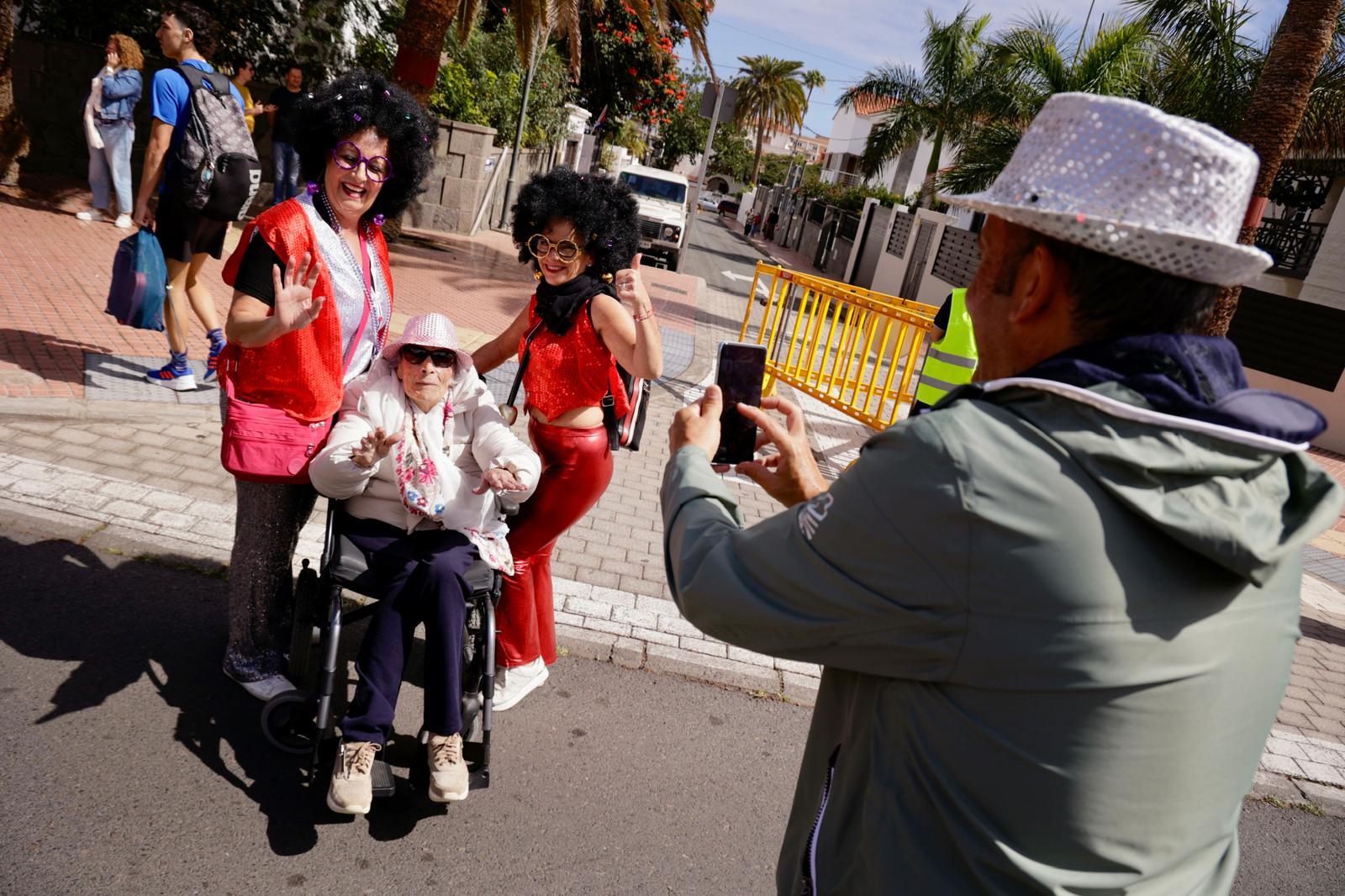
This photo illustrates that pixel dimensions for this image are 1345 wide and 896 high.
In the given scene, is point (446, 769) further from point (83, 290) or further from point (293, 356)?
point (83, 290)

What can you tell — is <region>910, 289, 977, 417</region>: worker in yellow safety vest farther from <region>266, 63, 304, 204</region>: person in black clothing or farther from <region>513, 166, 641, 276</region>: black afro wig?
<region>266, 63, 304, 204</region>: person in black clothing

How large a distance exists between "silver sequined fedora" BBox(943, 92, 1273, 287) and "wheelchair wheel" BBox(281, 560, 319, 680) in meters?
2.87

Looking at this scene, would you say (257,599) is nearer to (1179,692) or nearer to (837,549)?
(837,549)

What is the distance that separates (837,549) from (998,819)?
399mm

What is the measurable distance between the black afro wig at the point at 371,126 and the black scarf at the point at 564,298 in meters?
0.61

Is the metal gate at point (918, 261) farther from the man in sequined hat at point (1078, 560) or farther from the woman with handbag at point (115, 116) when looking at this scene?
the man in sequined hat at point (1078, 560)

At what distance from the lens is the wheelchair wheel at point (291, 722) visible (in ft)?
10.9

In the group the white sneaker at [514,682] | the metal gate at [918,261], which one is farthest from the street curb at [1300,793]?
the metal gate at [918,261]

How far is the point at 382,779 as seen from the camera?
3.05 m

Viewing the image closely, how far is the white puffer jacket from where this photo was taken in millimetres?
3201

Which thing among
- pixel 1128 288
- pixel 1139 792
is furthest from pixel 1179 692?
pixel 1128 288

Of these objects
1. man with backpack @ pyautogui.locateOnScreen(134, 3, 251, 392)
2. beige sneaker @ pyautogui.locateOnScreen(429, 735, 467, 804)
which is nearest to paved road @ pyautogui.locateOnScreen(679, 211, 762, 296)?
man with backpack @ pyautogui.locateOnScreen(134, 3, 251, 392)

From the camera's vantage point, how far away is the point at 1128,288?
3.98ft

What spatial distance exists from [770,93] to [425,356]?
64902 mm
